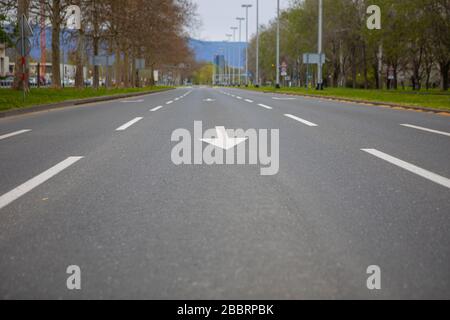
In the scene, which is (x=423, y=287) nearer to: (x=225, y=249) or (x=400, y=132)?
(x=225, y=249)

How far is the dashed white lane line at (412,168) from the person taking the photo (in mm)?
5543

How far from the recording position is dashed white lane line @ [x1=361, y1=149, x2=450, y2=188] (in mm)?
5543

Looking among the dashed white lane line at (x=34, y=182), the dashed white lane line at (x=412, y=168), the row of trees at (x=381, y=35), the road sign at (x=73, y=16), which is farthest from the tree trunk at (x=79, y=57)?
the dashed white lane line at (x=412, y=168)

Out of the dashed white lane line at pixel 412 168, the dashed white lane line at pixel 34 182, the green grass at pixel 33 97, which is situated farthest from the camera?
the green grass at pixel 33 97

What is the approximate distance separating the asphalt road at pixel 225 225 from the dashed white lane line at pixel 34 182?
0.02 meters

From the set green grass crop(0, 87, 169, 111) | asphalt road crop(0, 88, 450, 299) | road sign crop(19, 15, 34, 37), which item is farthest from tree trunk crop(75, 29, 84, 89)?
asphalt road crop(0, 88, 450, 299)

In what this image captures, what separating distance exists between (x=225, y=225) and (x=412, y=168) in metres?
3.14

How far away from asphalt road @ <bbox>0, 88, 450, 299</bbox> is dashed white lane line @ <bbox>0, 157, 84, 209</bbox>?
0.02 metres

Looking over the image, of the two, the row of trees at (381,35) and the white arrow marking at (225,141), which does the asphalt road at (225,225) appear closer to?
the white arrow marking at (225,141)

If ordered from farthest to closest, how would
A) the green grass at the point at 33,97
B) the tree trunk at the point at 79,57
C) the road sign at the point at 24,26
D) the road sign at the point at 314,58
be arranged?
the tree trunk at the point at 79,57
the road sign at the point at 314,58
the green grass at the point at 33,97
the road sign at the point at 24,26

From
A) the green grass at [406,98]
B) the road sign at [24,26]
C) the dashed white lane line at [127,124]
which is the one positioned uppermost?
the road sign at [24,26]

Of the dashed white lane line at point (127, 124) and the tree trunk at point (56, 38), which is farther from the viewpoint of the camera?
the tree trunk at point (56, 38)

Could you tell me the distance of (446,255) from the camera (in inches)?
130
